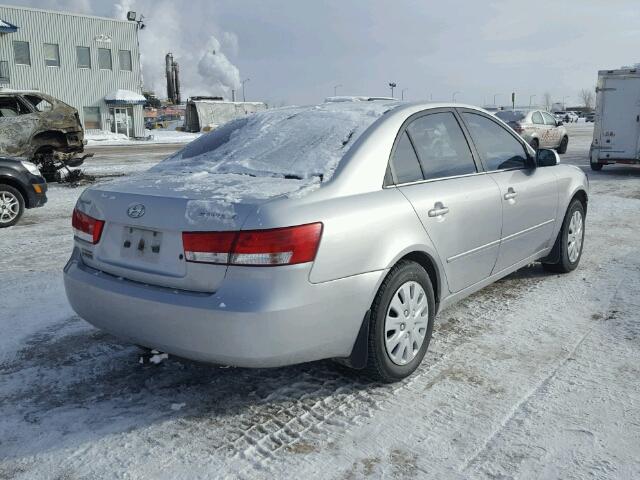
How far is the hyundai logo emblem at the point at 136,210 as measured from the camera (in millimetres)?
2889

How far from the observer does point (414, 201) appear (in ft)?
11.0

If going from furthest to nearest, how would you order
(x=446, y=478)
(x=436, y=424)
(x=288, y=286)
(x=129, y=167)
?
(x=129, y=167) → (x=436, y=424) → (x=288, y=286) → (x=446, y=478)

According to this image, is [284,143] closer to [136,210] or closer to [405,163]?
[405,163]

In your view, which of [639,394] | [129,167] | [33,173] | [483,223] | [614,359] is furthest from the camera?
[129,167]

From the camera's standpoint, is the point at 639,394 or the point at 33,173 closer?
the point at 639,394

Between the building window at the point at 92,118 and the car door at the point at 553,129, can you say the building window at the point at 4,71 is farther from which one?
the car door at the point at 553,129

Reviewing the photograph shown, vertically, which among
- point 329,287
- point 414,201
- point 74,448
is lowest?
point 74,448

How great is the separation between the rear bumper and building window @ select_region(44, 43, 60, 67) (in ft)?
141

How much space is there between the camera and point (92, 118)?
4212 cm

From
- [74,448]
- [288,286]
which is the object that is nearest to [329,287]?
[288,286]

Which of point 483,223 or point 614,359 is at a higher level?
point 483,223

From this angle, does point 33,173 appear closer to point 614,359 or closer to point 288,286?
point 288,286

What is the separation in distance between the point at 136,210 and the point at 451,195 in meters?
1.90

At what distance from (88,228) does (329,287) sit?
4.73 feet
